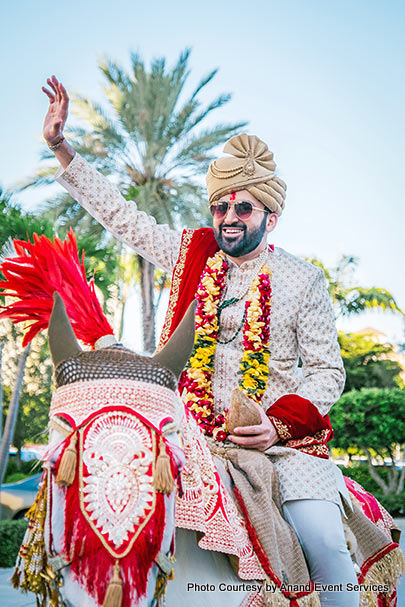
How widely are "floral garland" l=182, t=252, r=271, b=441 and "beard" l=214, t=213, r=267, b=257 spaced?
0.47ft

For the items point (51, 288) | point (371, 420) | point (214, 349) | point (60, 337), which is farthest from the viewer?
point (371, 420)

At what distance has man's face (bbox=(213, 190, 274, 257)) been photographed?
12.2 feet

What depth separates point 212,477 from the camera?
2.62 metres

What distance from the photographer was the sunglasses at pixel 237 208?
371cm

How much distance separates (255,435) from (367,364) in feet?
96.4

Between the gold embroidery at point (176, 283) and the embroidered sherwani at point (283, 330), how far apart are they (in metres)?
0.06

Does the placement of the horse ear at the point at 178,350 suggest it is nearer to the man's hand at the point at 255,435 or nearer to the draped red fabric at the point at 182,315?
the man's hand at the point at 255,435

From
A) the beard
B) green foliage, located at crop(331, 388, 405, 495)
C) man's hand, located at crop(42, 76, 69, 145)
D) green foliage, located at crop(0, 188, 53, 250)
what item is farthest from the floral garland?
green foliage, located at crop(331, 388, 405, 495)

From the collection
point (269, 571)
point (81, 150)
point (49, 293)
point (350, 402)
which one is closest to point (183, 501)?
point (269, 571)

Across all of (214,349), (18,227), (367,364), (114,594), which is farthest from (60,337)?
(367,364)

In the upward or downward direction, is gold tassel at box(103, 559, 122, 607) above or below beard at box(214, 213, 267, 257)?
below

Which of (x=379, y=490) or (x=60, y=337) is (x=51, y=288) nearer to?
(x=60, y=337)

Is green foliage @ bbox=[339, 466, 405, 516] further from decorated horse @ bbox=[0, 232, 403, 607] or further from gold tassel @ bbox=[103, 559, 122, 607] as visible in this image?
gold tassel @ bbox=[103, 559, 122, 607]

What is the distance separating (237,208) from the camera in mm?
3725
